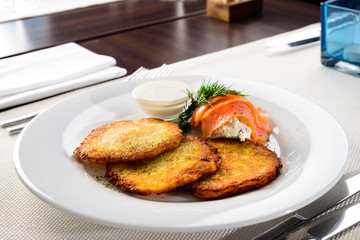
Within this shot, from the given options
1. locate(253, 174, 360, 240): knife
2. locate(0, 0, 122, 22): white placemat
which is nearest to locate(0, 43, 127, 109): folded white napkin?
locate(0, 0, 122, 22): white placemat

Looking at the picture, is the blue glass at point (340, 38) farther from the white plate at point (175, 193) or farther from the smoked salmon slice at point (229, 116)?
the smoked salmon slice at point (229, 116)

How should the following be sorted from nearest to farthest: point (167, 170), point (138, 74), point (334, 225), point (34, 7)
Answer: point (334, 225), point (167, 170), point (138, 74), point (34, 7)

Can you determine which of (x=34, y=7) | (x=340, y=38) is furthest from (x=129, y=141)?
(x=34, y=7)

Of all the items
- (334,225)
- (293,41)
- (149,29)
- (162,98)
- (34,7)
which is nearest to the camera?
(334,225)

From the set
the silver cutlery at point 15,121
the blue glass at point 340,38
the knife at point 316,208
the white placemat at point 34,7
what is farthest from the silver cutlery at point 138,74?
the white placemat at point 34,7

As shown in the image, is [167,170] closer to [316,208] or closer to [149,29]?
[316,208]

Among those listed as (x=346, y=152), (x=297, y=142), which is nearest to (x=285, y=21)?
(x=297, y=142)
